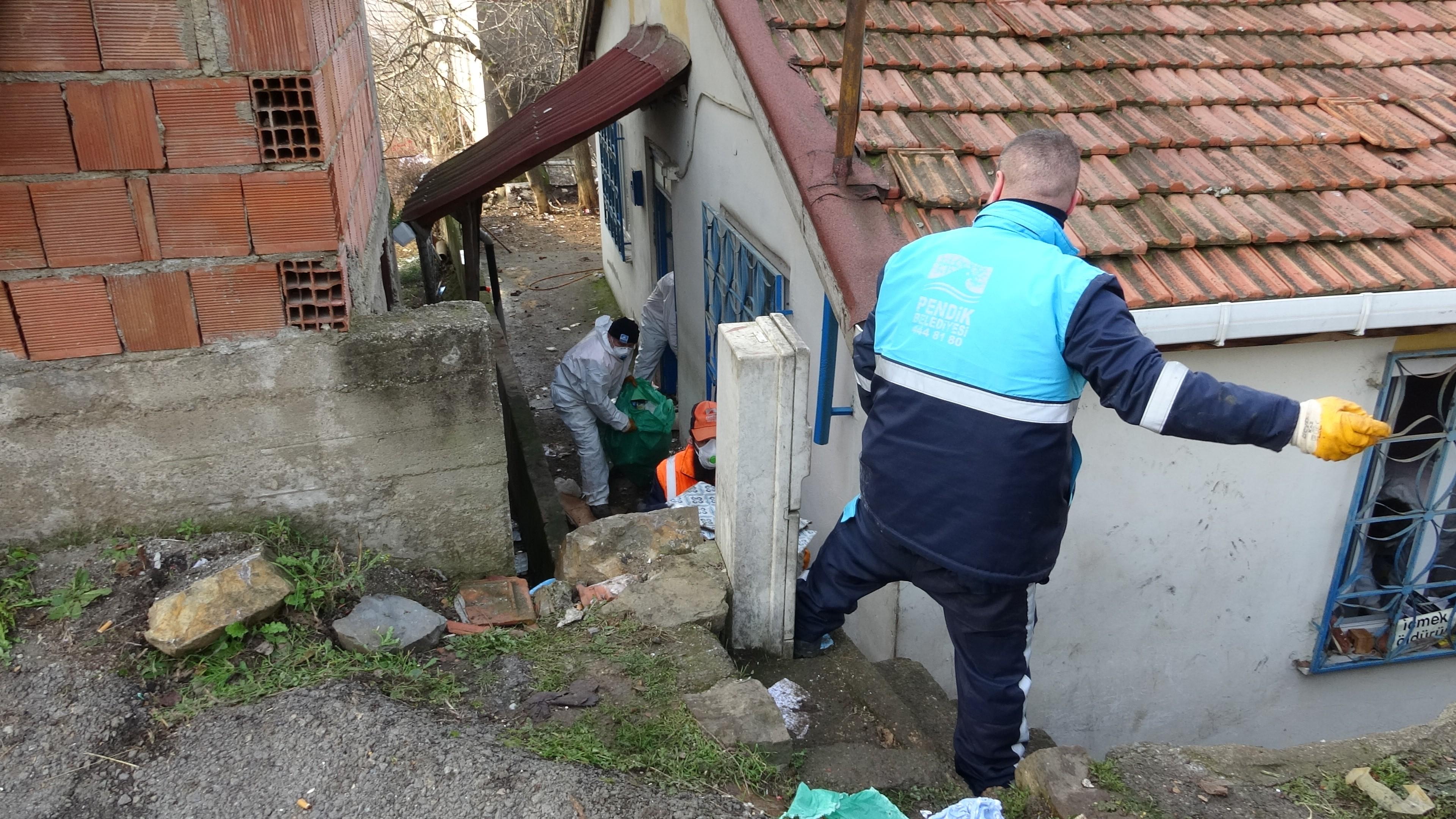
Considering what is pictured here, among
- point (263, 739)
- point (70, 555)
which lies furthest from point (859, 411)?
point (70, 555)

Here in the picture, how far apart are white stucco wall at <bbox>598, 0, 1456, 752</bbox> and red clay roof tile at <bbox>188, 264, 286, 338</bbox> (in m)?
1.97

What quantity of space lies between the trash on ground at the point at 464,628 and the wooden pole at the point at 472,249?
5.00 meters

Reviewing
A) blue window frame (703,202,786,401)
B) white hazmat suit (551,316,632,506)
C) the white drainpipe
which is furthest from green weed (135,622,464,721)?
white hazmat suit (551,316,632,506)

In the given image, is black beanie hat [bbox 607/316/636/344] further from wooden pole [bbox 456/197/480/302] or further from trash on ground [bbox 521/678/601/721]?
trash on ground [bbox 521/678/601/721]

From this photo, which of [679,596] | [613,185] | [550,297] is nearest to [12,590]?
[679,596]

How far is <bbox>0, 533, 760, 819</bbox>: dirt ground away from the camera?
2416mm

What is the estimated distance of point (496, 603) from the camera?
3385 millimetres

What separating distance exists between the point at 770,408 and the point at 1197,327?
1.61 metres

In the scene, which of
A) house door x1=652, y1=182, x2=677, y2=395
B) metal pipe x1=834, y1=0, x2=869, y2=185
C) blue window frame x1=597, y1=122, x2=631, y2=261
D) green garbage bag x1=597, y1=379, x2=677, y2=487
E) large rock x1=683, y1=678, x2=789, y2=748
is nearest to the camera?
large rock x1=683, y1=678, x2=789, y2=748

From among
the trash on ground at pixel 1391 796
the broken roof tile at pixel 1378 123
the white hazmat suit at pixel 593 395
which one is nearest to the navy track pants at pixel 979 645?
the trash on ground at pixel 1391 796

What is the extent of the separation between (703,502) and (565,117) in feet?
10.5

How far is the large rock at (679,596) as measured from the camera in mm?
3232

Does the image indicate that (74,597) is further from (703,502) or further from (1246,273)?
(1246,273)

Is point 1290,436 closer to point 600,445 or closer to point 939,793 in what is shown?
point 939,793
